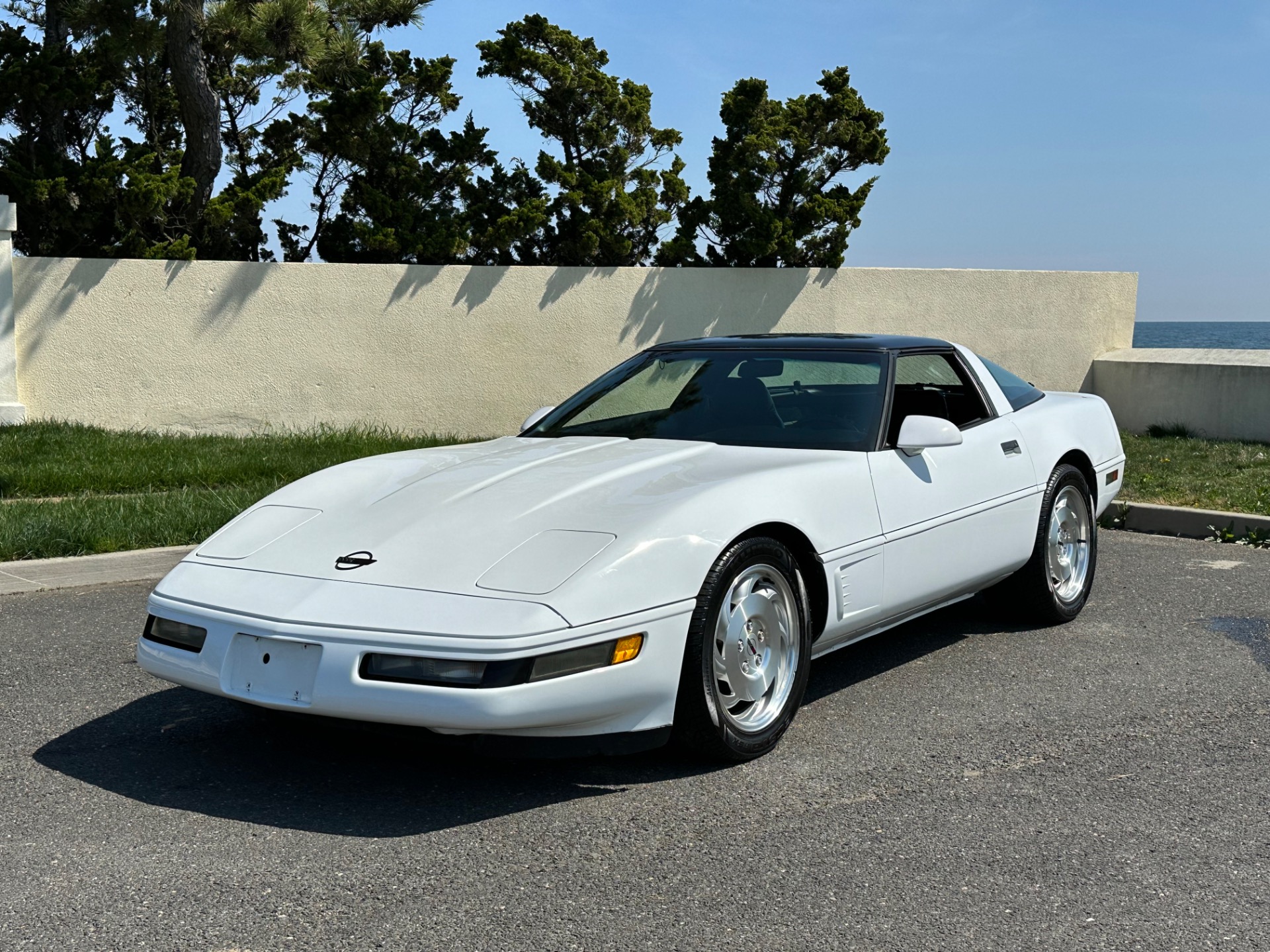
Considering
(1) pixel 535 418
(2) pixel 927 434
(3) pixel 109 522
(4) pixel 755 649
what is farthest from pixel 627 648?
(3) pixel 109 522

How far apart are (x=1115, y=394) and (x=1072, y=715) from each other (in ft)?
40.2

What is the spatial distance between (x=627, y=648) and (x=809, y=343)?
2.24 metres

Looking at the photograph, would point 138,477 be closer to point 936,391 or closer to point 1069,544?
point 936,391

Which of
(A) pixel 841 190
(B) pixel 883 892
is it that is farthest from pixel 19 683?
(A) pixel 841 190

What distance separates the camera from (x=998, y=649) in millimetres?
5723

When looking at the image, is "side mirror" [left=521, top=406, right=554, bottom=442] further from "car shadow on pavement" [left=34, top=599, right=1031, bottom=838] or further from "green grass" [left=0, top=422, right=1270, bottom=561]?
"green grass" [left=0, top=422, right=1270, bottom=561]

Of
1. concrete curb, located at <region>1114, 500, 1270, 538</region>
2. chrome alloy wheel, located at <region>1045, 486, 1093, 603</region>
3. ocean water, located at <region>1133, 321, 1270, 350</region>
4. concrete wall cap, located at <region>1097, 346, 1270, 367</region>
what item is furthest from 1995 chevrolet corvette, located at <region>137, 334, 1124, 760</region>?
ocean water, located at <region>1133, 321, 1270, 350</region>

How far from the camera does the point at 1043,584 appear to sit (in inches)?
233

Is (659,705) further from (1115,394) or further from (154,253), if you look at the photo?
(1115,394)

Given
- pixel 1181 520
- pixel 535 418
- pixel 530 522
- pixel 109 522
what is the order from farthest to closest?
pixel 1181 520 → pixel 109 522 → pixel 535 418 → pixel 530 522

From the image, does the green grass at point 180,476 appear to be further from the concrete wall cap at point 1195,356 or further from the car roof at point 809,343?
the car roof at point 809,343

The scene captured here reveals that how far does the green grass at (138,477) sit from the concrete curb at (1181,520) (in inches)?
236

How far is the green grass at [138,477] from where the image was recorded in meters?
7.96

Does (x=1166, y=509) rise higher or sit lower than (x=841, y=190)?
lower
